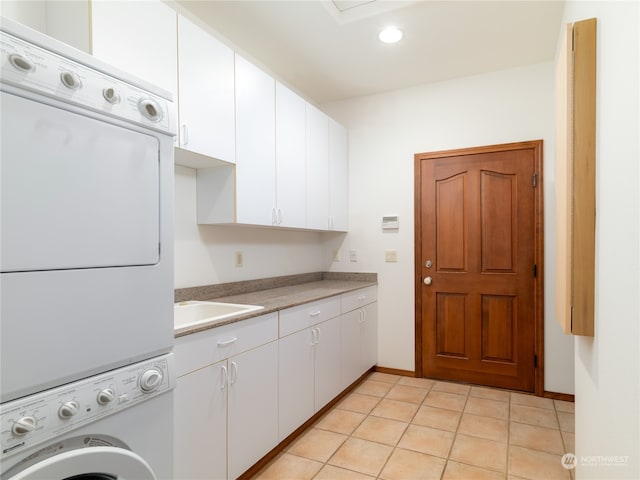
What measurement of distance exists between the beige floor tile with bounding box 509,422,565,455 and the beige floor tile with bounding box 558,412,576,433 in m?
0.08

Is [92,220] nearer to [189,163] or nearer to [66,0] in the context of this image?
[66,0]

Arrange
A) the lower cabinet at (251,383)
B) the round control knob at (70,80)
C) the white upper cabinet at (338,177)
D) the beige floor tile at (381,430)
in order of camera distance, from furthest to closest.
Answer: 1. the white upper cabinet at (338,177)
2. the beige floor tile at (381,430)
3. the lower cabinet at (251,383)
4. the round control knob at (70,80)

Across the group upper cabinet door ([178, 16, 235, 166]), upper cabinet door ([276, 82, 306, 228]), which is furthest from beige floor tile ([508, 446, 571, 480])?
upper cabinet door ([178, 16, 235, 166])

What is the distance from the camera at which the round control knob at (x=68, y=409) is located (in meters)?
0.85

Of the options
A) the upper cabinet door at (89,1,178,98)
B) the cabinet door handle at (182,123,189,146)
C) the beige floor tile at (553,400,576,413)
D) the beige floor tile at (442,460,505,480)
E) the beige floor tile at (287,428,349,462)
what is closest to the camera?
the upper cabinet door at (89,1,178,98)

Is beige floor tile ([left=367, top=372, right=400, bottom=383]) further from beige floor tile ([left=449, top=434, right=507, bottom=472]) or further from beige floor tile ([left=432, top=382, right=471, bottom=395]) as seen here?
beige floor tile ([left=449, top=434, right=507, bottom=472])

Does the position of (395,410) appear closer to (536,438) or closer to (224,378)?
(536,438)

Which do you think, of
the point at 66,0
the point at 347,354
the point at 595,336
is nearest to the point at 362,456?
the point at 347,354

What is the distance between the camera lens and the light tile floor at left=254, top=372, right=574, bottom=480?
2.03 m

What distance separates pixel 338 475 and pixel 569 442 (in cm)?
145

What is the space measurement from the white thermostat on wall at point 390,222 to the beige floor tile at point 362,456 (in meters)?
1.83

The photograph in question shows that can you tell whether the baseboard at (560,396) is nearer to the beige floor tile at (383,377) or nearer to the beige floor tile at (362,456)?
the beige floor tile at (383,377)

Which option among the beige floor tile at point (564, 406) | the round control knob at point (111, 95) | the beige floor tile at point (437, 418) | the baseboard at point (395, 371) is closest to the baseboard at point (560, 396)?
the beige floor tile at point (564, 406)

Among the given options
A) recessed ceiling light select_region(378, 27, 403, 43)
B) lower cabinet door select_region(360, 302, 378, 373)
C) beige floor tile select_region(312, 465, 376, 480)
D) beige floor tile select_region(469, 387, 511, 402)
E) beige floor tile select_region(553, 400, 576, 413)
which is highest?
recessed ceiling light select_region(378, 27, 403, 43)
